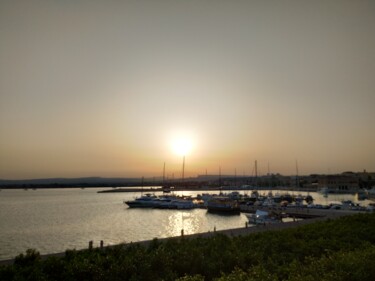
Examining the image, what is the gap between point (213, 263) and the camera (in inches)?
514

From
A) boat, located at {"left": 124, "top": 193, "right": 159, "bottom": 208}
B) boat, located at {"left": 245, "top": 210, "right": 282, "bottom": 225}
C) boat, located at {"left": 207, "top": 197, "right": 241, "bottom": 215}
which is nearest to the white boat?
boat, located at {"left": 124, "top": 193, "right": 159, "bottom": 208}

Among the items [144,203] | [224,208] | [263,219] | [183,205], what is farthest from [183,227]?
[144,203]

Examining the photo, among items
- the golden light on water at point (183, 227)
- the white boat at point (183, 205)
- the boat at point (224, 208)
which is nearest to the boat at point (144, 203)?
the white boat at point (183, 205)

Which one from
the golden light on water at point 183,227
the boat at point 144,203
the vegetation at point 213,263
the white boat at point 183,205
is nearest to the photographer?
the vegetation at point 213,263

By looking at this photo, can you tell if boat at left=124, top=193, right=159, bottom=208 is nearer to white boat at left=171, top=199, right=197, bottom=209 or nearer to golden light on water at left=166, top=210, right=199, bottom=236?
white boat at left=171, top=199, right=197, bottom=209

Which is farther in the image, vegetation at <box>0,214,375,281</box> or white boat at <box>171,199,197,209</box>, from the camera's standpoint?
white boat at <box>171,199,197,209</box>

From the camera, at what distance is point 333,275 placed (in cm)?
909

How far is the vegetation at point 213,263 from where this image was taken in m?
9.74

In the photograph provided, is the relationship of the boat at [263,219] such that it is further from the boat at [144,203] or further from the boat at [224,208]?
the boat at [144,203]

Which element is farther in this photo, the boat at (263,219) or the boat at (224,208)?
the boat at (224,208)

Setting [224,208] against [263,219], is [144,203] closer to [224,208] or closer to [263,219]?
[224,208]

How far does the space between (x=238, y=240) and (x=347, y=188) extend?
7470 inches

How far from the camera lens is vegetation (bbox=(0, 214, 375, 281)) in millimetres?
9744

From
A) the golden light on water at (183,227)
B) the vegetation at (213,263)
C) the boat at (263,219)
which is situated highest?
the vegetation at (213,263)
